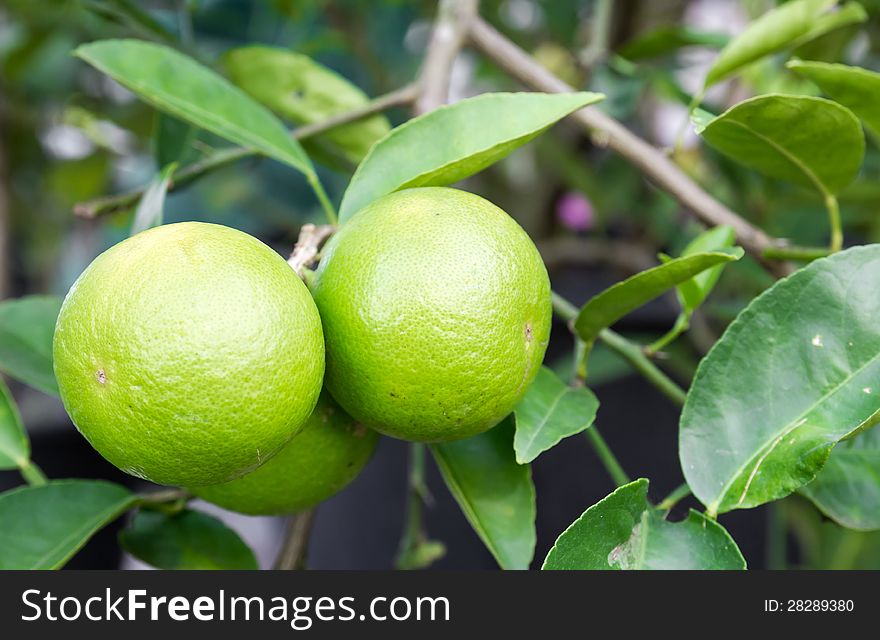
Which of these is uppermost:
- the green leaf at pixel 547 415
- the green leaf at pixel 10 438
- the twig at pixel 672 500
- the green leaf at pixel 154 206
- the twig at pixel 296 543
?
the green leaf at pixel 154 206

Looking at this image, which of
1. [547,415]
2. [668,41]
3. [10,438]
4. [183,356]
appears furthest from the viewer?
[668,41]

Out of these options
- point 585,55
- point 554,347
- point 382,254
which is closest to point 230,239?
point 382,254

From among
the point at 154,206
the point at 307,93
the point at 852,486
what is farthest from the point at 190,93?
the point at 852,486

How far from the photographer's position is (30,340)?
655 millimetres

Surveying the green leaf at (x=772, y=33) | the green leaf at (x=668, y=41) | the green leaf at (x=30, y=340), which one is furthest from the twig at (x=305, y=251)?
the green leaf at (x=668, y=41)

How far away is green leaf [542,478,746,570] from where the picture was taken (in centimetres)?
44

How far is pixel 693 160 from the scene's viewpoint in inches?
62.1

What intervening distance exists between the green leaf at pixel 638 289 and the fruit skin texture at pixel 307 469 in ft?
0.56

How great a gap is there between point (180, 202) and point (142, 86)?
0.89 meters

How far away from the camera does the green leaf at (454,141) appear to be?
494 mm

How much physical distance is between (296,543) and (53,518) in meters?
0.18

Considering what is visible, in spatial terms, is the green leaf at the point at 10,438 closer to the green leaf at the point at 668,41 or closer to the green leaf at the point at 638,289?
the green leaf at the point at 638,289

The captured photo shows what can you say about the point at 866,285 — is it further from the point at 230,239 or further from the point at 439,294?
the point at 230,239

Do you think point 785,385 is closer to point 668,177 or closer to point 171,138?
point 668,177
